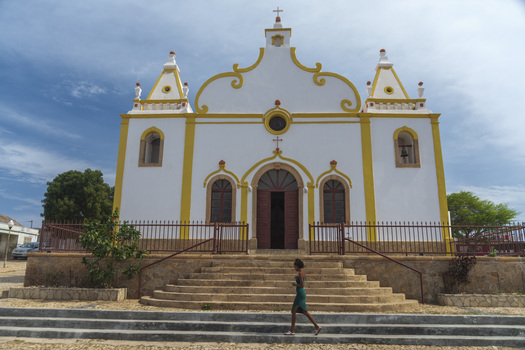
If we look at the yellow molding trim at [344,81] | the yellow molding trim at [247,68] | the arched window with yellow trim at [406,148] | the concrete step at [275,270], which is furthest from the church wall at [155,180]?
the arched window with yellow trim at [406,148]

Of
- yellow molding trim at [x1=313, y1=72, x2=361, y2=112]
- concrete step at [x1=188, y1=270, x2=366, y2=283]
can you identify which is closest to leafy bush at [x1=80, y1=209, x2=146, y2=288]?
concrete step at [x1=188, y1=270, x2=366, y2=283]

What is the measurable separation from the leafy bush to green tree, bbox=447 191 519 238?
30888 millimetres

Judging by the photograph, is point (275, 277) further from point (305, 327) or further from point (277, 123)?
point (277, 123)

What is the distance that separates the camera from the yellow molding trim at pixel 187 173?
1363 centimetres

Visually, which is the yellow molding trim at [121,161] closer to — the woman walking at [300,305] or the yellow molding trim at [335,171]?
the yellow molding trim at [335,171]

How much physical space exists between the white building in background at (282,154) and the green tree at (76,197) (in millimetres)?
16220

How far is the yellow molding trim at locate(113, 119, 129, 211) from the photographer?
1392 centimetres

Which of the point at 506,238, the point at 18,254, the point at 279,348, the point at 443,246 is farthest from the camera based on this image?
the point at 18,254

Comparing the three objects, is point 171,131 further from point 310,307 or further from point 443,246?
point 443,246

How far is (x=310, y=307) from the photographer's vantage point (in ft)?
26.4

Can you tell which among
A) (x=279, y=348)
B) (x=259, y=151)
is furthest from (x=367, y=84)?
(x=279, y=348)

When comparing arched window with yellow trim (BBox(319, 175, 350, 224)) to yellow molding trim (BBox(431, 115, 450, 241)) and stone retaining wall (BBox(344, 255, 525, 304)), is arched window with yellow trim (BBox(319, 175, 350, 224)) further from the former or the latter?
stone retaining wall (BBox(344, 255, 525, 304))

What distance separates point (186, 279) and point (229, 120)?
6.92 m

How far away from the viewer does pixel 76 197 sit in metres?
28.5
